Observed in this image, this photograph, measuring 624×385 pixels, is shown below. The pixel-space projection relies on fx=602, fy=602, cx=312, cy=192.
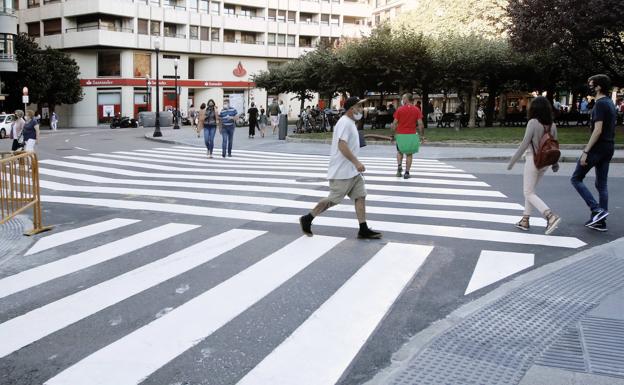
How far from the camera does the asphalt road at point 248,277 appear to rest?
4.03 m

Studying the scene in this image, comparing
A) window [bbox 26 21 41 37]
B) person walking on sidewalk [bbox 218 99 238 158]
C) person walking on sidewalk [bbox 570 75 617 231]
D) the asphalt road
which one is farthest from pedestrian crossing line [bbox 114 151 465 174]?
window [bbox 26 21 41 37]

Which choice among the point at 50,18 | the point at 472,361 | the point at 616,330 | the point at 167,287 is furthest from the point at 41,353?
the point at 50,18

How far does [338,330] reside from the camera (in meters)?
4.53

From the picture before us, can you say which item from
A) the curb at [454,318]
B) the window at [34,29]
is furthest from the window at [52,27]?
the curb at [454,318]

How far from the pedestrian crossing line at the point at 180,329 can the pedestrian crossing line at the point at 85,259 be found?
1.75 meters

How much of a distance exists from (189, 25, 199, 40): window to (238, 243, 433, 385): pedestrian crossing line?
2477 inches

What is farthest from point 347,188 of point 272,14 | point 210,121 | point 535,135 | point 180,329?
point 272,14

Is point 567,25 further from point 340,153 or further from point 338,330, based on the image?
point 338,330

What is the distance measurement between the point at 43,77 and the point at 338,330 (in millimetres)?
54565

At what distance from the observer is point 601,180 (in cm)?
826

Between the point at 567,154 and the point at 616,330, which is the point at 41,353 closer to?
the point at 616,330

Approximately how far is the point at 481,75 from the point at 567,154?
21.2m

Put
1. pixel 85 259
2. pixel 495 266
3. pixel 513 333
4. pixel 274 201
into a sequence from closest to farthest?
pixel 513 333 → pixel 495 266 → pixel 85 259 → pixel 274 201

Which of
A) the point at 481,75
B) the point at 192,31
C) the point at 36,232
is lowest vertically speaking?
the point at 36,232
